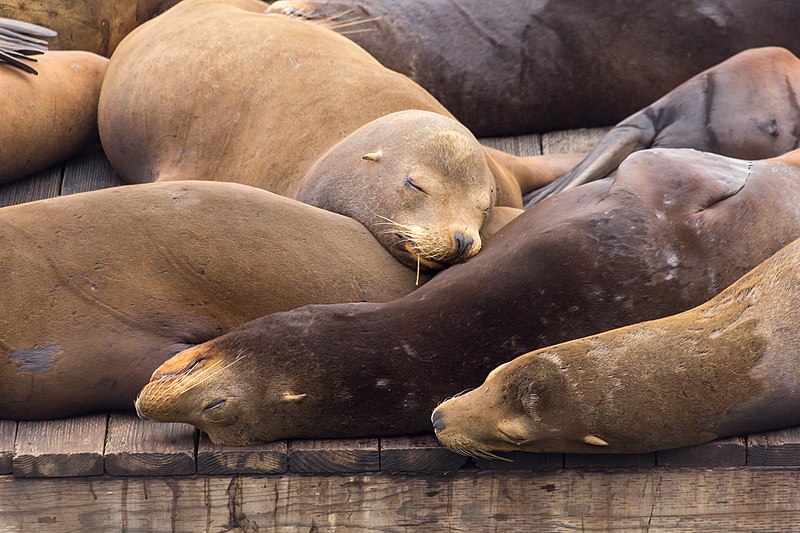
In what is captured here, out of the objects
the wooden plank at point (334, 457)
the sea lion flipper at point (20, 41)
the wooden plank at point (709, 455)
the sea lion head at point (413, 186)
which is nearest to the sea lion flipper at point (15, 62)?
the sea lion flipper at point (20, 41)

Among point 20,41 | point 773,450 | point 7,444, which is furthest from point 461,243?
point 20,41

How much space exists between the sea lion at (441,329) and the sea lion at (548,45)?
6.08 ft

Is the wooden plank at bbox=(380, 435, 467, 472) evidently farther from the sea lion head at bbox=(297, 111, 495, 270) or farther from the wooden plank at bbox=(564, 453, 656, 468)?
the sea lion head at bbox=(297, 111, 495, 270)

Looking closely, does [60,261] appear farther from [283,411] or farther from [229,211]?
[283,411]

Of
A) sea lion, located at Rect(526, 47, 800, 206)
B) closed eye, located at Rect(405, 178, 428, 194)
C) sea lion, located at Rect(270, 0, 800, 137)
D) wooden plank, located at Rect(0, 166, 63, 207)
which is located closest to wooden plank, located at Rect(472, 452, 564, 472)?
closed eye, located at Rect(405, 178, 428, 194)

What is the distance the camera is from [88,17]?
17.1 feet

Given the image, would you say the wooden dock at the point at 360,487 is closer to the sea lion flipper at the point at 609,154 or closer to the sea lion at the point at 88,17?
the sea lion flipper at the point at 609,154

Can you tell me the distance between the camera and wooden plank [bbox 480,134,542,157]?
5137 millimetres

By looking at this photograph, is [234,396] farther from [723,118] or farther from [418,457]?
[723,118]

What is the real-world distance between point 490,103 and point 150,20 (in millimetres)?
1472

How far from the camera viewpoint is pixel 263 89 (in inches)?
175

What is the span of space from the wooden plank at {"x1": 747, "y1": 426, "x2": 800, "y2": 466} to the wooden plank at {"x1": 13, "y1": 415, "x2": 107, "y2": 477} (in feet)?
5.37

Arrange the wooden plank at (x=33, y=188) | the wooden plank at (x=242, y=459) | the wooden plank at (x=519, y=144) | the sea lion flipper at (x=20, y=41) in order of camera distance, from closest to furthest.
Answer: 1. the wooden plank at (x=242, y=459)
2. the wooden plank at (x=33, y=188)
3. the sea lion flipper at (x=20, y=41)
4. the wooden plank at (x=519, y=144)

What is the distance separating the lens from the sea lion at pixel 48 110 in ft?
14.5
